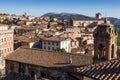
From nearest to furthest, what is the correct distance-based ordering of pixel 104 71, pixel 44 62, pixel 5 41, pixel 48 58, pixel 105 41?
1. pixel 104 71
2. pixel 105 41
3. pixel 44 62
4. pixel 48 58
5. pixel 5 41

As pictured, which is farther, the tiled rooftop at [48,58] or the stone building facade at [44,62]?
the tiled rooftop at [48,58]

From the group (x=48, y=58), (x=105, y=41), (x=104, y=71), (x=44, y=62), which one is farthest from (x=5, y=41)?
(x=104, y=71)

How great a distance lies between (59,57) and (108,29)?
7946 millimetres

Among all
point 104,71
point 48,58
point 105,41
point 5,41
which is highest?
point 104,71

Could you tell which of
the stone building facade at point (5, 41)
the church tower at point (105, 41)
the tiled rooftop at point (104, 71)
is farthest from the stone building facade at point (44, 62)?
the stone building facade at point (5, 41)

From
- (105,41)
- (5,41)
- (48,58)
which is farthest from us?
(5,41)

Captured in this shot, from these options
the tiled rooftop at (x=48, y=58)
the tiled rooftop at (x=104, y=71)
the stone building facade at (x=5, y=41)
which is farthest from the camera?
the stone building facade at (x=5, y=41)

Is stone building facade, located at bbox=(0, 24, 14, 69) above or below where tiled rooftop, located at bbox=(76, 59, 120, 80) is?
below

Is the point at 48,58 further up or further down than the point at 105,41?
further down

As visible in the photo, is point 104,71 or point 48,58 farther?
point 48,58

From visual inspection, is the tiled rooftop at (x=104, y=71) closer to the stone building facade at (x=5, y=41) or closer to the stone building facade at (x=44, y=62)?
the stone building facade at (x=44, y=62)

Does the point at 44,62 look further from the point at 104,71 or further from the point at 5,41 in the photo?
the point at 5,41

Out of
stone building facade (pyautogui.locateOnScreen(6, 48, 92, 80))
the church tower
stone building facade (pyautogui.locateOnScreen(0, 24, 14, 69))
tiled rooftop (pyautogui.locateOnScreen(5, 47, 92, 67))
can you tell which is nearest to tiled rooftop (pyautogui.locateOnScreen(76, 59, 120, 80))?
the church tower

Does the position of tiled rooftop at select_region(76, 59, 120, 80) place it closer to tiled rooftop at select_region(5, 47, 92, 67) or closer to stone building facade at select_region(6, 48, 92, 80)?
stone building facade at select_region(6, 48, 92, 80)
